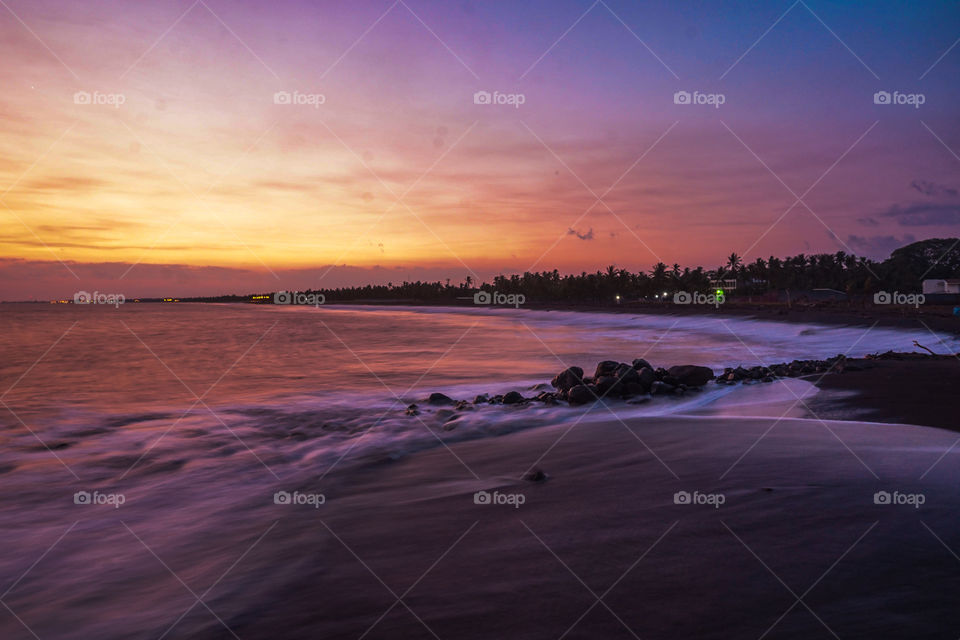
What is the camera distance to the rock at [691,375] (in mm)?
16609

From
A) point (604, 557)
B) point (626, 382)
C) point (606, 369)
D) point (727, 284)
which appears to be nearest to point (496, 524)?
point (604, 557)

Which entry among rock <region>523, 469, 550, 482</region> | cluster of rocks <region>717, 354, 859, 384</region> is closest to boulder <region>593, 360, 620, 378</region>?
cluster of rocks <region>717, 354, 859, 384</region>

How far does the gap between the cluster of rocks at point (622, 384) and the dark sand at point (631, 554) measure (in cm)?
605

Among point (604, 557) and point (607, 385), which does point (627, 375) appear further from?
point (604, 557)

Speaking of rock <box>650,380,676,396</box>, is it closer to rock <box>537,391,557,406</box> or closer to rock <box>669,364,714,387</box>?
rock <box>669,364,714,387</box>

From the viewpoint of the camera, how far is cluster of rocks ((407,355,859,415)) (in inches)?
595

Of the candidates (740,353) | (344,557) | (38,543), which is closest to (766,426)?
(344,557)

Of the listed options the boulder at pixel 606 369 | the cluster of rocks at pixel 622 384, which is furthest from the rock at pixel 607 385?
the boulder at pixel 606 369

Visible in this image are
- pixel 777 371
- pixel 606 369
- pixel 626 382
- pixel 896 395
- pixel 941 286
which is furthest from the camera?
pixel 941 286

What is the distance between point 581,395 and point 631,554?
9.62 meters

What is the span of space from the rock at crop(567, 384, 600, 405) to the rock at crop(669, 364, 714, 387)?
122 inches

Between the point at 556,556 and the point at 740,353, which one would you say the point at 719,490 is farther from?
the point at 740,353

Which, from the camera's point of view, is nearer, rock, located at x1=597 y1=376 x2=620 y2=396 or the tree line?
rock, located at x1=597 y1=376 x2=620 y2=396

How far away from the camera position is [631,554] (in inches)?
211
